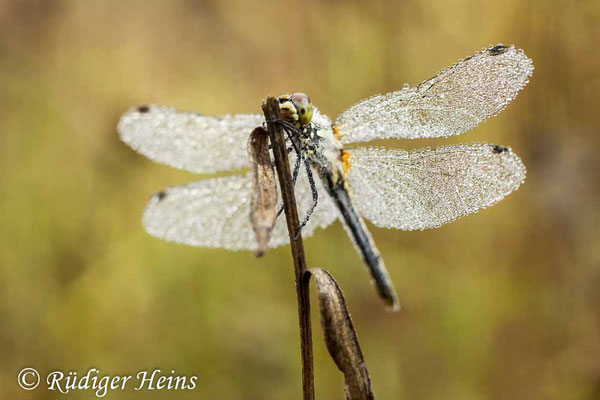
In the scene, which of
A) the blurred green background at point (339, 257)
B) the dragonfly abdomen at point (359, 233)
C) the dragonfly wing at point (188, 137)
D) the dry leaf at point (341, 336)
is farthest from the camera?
the blurred green background at point (339, 257)

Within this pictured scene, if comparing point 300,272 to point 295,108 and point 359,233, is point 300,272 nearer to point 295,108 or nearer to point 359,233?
point 295,108

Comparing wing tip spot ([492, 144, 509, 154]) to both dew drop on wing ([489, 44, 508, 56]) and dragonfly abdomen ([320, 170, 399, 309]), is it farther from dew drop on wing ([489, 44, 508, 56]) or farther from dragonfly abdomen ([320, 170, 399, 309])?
dragonfly abdomen ([320, 170, 399, 309])

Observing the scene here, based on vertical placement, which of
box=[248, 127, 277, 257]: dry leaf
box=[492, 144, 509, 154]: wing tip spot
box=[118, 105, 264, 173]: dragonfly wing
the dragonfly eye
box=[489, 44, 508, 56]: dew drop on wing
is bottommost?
box=[248, 127, 277, 257]: dry leaf

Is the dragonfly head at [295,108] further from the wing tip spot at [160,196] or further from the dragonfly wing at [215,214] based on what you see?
the wing tip spot at [160,196]

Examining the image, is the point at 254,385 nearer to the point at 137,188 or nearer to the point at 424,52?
the point at 137,188

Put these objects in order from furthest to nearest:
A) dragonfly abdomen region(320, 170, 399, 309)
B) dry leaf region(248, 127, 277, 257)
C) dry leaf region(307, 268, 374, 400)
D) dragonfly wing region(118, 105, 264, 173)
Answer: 1. dragonfly wing region(118, 105, 264, 173)
2. dragonfly abdomen region(320, 170, 399, 309)
3. dry leaf region(307, 268, 374, 400)
4. dry leaf region(248, 127, 277, 257)

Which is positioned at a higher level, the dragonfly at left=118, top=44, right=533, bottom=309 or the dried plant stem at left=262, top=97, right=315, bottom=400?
the dragonfly at left=118, top=44, right=533, bottom=309

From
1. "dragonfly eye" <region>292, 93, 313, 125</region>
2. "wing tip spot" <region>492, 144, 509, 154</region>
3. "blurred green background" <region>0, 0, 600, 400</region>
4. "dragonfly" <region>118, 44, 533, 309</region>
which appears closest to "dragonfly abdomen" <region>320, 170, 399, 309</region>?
"dragonfly" <region>118, 44, 533, 309</region>

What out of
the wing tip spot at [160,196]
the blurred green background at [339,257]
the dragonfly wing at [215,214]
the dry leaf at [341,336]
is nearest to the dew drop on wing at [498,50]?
the dragonfly wing at [215,214]

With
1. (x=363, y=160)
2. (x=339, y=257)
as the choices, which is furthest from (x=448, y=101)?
(x=339, y=257)
